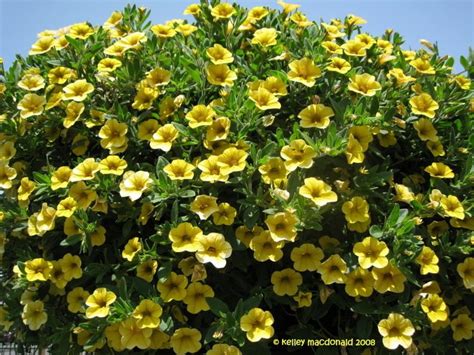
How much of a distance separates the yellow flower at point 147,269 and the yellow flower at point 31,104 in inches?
35.3

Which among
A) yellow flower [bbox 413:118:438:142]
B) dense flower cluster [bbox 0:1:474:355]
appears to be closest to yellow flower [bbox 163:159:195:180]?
dense flower cluster [bbox 0:1:474:355]

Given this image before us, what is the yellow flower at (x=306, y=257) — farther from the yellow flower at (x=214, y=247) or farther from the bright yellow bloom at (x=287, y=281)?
the yellow flower at (x=214, y=247)

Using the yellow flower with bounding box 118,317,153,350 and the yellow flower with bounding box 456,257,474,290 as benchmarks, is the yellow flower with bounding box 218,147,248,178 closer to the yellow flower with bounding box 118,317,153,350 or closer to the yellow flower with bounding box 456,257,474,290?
the yellow flower with bounding box 118,317,153,350

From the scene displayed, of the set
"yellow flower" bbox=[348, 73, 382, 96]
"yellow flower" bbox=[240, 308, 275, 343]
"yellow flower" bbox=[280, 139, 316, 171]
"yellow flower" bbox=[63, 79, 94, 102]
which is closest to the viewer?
"yellow flower" bbox=[240, 308, 275, 343]

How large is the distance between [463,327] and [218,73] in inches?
56.1

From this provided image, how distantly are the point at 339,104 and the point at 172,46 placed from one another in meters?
0.85

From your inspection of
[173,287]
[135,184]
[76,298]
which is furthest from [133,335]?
[135,184]

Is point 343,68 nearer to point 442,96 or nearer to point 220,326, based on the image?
point 442,96

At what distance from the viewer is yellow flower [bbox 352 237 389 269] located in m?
2.11

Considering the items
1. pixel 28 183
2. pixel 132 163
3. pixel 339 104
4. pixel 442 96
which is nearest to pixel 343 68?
pixel 339 104

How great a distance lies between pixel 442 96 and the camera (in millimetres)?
2562

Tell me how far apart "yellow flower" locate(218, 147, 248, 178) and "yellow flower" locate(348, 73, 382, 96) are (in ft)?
1.80

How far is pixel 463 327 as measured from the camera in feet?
7.68

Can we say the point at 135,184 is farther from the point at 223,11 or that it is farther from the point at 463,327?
the point at 463,327
